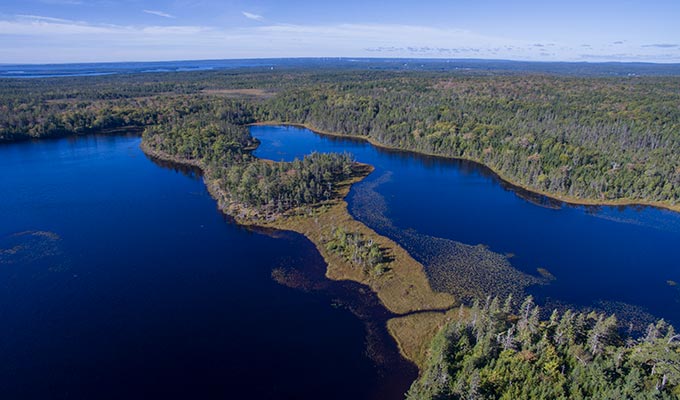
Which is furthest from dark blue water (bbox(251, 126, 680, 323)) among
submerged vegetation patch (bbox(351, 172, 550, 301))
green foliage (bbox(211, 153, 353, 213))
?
green foliage (bbox(211, 153, 353, 213))

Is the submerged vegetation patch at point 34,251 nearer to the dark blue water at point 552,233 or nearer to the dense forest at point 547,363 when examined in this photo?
the dark blue water at point 552,233

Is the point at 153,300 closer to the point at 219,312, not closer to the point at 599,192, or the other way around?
the point at 219,312

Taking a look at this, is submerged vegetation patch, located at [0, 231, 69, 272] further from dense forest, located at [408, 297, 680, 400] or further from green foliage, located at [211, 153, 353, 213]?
dense forest, located at [408, 297, 680, 400]

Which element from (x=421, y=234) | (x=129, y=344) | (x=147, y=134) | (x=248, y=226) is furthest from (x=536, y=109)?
(x=129, y=344)

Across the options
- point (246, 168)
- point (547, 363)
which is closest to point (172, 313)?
point (547, 363)

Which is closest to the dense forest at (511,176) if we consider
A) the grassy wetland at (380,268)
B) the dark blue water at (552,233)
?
the grassy wetland at (380,268)

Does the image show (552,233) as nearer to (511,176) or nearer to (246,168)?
(511,176)
